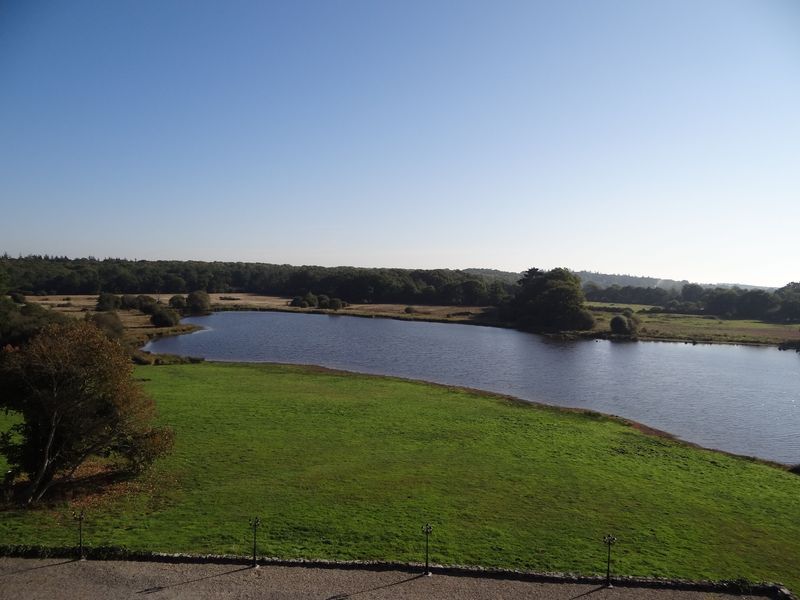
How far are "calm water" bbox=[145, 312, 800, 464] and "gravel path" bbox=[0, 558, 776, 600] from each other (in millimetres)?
26615

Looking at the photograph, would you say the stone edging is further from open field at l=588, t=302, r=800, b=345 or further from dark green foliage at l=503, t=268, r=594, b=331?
dark green foliage at l=503, t=268, r=594, b=331

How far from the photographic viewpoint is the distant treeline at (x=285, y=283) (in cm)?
14275

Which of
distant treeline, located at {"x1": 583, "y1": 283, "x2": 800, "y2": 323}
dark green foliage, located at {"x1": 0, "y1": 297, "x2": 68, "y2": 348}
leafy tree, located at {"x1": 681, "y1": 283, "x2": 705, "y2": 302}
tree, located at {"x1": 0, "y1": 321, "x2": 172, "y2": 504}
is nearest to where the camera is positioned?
tree, located at {"x1": 0, "y1": 321, "x2": 172, "y2": 504}

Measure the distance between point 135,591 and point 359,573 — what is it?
5967mm

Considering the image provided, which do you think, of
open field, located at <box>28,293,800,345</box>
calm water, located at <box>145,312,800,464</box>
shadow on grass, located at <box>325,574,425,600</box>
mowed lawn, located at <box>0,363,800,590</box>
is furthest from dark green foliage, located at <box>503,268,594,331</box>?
shadow on grass, located at <box>325,574,425,600</box>

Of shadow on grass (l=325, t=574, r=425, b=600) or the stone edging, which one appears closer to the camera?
shadow on grass (l=325, t=574, r=425, b=600)

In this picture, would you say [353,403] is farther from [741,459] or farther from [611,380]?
[611,380]

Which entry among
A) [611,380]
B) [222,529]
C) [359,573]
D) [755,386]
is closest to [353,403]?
[222,529]

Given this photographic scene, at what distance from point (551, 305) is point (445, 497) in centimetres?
8981

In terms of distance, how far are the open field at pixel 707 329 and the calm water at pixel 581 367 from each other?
7033 mm

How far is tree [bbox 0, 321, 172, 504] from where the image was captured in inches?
762

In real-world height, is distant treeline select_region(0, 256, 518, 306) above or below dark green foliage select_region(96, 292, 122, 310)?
above

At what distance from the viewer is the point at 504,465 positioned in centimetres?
2638

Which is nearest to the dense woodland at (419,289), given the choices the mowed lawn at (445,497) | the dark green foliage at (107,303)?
the dark green foliage at (107,303)
